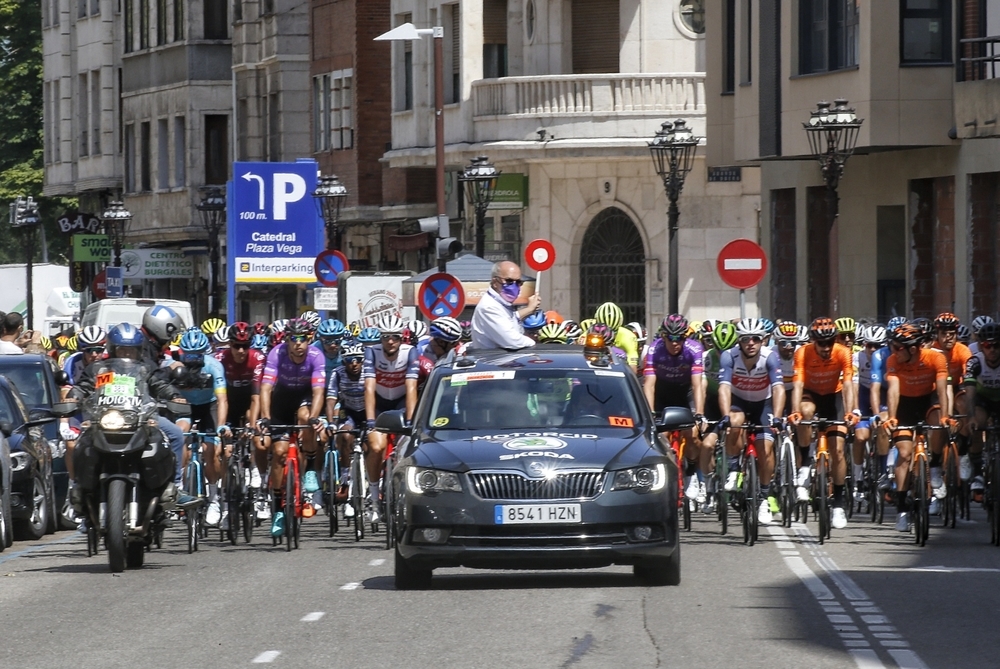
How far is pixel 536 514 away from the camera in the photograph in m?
14.4

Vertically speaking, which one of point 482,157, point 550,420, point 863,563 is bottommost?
point 863,563

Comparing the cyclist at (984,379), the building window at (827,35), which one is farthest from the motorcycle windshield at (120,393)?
the building window at (827,35)

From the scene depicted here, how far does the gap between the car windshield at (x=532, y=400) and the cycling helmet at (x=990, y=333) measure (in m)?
5.63

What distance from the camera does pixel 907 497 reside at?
19469mm

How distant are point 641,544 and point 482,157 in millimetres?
27626

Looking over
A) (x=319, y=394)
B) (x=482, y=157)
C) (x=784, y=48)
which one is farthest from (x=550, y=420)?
(x=482, y=157)

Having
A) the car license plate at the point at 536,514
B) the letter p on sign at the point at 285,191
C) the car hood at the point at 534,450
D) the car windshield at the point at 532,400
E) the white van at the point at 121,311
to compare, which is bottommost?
the car license plate at the point at 536,514

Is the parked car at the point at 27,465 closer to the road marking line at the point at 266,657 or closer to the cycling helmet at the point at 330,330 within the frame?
the cycling helmet at the point at 330,330

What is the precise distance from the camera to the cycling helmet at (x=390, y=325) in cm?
2023

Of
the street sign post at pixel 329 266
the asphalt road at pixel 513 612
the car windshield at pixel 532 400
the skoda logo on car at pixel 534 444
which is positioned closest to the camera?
the asphalt road at pixel 513 612

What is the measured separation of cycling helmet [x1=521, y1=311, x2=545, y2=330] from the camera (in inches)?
969

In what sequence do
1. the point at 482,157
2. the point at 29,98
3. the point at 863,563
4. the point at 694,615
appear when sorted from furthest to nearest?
the point at 29,98
the point at 482,157
the point at 863,563
the point at 694,615

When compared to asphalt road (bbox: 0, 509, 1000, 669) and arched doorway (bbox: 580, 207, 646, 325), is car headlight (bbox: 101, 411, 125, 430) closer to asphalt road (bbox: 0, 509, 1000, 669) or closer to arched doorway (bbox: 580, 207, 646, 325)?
asphalt road (bbox: 0, 509, 1000, 669)

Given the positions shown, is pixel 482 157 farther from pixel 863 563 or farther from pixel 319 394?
pixel 863 563
